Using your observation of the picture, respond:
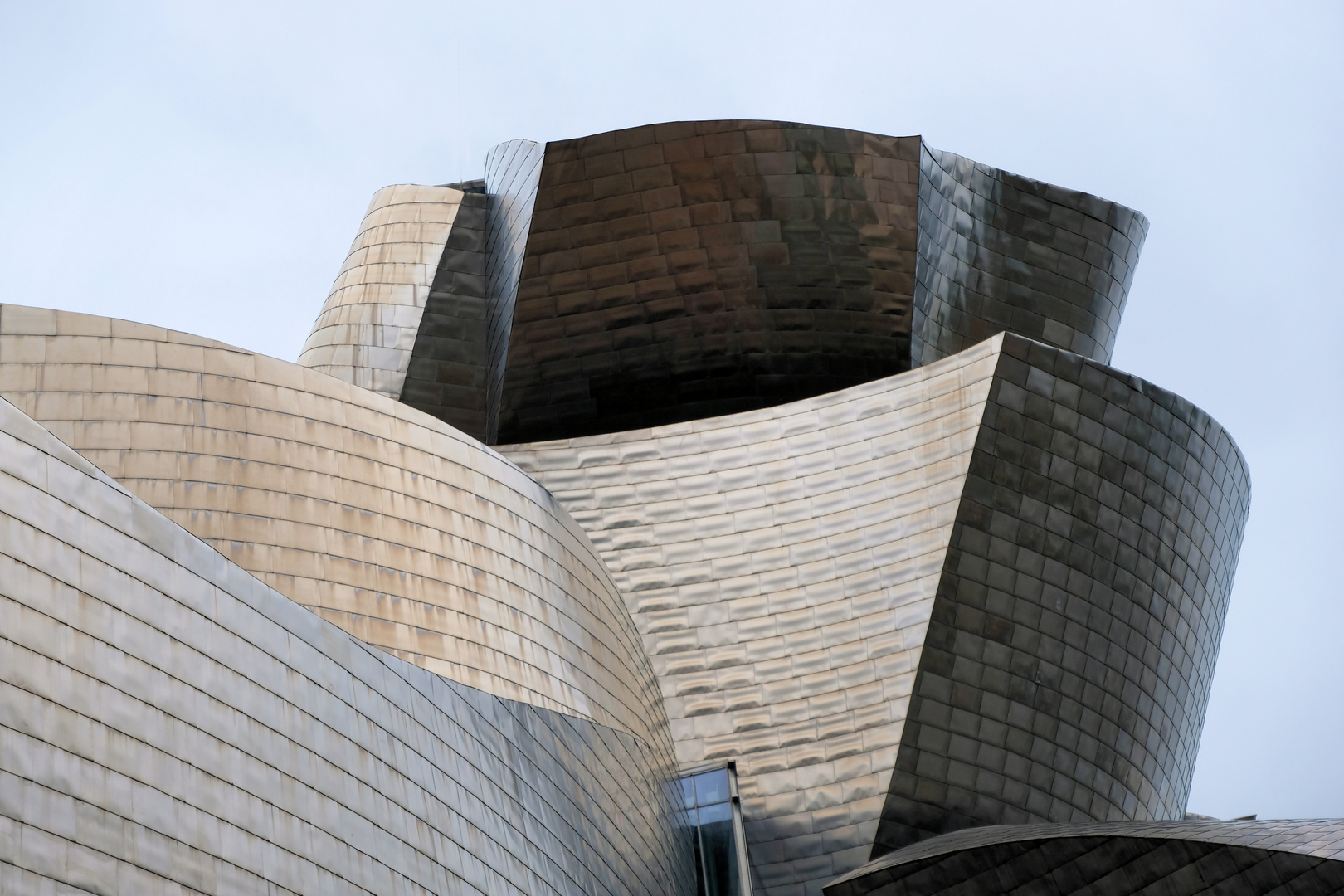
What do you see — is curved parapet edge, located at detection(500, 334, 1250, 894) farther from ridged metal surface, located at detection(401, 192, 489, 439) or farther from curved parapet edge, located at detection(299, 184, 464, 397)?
curved parapet edge, located at detection(299, 184, 464, 397)

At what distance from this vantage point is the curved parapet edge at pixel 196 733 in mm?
10008

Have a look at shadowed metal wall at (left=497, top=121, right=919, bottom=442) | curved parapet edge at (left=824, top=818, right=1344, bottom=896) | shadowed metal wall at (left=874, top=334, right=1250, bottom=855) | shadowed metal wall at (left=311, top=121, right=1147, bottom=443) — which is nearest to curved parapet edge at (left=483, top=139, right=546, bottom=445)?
shadowed metal wall at (left=311, top=121, right=1147, bottom=443)

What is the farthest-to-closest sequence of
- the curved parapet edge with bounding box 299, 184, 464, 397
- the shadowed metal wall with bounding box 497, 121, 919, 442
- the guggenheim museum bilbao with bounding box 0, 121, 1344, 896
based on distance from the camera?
1. the curved parapet edge with bounding box 299, 184, 464, 397
2. the shadowed metal wall with bounding box 497, 121, 919, 442
3. the guggenheim museum bilbao with bounding box 0, 121, 1344, 896

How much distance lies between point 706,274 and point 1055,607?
8.73 metres

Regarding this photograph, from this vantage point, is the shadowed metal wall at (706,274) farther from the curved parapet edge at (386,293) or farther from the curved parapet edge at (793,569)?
the curved parapet edge at (793,569)

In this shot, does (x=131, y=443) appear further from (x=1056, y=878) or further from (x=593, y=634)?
(x=1056, y=878)

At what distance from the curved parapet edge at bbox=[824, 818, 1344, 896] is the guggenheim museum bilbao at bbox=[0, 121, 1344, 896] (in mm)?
56

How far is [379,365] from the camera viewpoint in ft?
100

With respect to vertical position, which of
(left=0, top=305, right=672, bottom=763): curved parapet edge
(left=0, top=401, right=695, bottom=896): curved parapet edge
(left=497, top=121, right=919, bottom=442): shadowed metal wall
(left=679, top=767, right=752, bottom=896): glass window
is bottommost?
(left=0, top=401, right=695, bottom=896): curved parapet edge

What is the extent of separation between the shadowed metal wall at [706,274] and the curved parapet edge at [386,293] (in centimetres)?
235

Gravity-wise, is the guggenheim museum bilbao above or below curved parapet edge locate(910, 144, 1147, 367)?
below

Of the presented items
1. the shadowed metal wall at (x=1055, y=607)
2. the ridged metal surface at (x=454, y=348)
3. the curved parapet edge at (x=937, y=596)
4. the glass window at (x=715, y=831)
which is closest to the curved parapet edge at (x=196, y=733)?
the glass window at (x=715, y=831)

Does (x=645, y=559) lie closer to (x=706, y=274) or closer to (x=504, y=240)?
(x=706, y=274)

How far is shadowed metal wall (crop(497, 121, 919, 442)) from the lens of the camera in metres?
28.7
